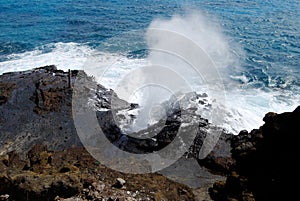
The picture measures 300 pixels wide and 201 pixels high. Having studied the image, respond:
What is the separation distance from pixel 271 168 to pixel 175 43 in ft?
63.8

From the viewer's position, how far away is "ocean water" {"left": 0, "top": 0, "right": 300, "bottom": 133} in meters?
20.8

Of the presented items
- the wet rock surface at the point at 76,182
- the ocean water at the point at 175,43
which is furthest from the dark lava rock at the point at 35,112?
the ocean water at the point at 175,43

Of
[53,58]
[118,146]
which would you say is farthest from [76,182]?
[53,58]

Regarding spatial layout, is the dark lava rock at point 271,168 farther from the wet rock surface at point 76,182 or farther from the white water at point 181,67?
the white water at point 181,67

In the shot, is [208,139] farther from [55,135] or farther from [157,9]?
[157,9]

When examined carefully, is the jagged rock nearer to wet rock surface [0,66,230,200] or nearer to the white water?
wet rock surface [0,66,230,200]

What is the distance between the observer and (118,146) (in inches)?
526

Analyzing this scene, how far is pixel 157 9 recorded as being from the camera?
40719 millimetres

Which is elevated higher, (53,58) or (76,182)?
(53,58)

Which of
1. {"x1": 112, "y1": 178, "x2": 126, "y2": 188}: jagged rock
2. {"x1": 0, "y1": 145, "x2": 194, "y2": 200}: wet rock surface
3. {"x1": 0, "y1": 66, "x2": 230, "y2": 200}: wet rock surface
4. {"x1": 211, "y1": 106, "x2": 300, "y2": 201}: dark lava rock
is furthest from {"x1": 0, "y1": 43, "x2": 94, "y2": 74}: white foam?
{"x1": 211, "y1": 106, "x2": 300, "y2": 201}: dark lava rock

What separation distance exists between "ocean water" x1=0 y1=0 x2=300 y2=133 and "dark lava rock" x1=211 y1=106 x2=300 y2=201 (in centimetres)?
549

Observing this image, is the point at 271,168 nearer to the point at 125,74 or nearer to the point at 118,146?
the point at 118,146

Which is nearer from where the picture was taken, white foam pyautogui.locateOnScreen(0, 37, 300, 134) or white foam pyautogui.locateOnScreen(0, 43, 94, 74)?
white foam pyautogui.locateOnScreen(0, 37, 300, 134)

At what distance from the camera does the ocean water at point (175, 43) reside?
818 inches
